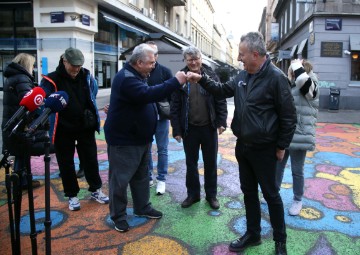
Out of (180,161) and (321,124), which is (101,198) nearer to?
(180,161)

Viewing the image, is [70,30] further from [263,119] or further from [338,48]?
[263,119]

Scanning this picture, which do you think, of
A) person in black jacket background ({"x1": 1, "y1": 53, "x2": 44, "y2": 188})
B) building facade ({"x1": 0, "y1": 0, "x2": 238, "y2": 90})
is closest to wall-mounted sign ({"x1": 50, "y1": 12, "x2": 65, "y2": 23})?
building facade ({"x1": 0, "y1": 0, "x2": 238, "y2": 90})

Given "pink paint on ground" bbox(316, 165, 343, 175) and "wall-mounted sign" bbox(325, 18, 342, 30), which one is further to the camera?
"wall-mounted sign" bbox(325, 18, 342, 30)

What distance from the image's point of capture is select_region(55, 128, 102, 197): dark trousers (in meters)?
4.23

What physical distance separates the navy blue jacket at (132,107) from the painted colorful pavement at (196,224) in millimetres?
988

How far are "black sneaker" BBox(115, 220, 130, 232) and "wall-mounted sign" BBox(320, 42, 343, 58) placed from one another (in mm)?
15157

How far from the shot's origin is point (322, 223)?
3.91 metres

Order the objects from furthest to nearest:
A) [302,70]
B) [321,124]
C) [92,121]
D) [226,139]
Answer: [321,124], [226,139], [92,121], [302,70]

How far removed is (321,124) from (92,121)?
929cm

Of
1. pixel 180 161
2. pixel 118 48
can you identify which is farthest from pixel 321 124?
pixel 118 48

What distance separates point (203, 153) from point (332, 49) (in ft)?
46.5

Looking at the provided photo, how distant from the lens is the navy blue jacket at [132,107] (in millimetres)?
3367

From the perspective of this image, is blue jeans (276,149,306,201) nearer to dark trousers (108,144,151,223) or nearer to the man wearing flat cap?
dark trousers (108,144,151,223)

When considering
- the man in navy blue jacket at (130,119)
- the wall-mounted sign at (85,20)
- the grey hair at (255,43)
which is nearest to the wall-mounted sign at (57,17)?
the wall-mounted sign at (85,20)
